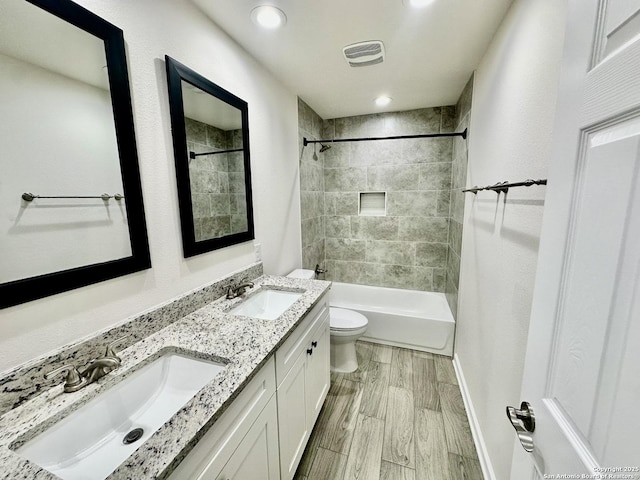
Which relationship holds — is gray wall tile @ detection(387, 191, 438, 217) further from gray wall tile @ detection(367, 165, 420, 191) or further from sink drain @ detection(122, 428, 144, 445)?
sink drain @ detection(122, 428, 144, 445)

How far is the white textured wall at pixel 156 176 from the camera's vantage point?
0.82 m

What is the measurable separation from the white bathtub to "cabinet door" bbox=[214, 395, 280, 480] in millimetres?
1699

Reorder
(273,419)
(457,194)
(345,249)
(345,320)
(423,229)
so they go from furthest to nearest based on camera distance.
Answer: (345,249) < (423,229) < (457,194) < (345,320) < (273,419)

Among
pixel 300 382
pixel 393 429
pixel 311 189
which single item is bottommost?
pixel 393 429

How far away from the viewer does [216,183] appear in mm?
1498

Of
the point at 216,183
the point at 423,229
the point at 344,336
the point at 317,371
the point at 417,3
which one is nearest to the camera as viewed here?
the point at 417,3

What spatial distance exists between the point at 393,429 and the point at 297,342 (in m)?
1.03

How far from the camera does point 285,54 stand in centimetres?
172

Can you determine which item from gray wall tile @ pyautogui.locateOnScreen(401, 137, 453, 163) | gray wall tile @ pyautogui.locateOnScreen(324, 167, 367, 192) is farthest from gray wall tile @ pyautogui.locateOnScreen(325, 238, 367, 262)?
gray wall tile @ pyautogui.locateOnScreen(401, 137, 453, 163)

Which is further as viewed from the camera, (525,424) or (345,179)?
(345,179)

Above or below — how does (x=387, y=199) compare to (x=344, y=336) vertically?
above

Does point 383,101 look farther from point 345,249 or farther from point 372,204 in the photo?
point 345,249

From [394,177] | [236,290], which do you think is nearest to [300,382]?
[236,290]

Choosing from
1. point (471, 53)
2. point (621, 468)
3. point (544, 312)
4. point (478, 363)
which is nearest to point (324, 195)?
point (471, 53)
